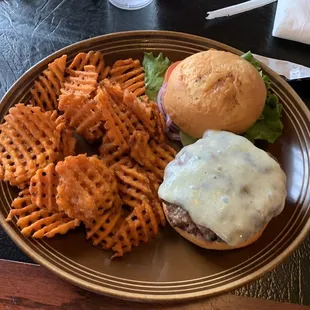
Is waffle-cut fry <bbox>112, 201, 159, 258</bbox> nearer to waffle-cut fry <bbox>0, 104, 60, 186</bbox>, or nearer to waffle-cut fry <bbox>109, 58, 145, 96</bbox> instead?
waffle-cut fry <bbox>0, 104, 60, 186</bbox>

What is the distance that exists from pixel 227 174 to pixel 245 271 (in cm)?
26

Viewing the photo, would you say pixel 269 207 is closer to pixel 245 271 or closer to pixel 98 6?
pixel 245 271

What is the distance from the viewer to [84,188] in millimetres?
1286

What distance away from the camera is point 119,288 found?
1.25 meters

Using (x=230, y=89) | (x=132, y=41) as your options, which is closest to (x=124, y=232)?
(x=230, y=89)

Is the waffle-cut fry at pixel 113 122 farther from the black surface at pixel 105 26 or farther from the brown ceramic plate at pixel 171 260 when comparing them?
the black surface at pixel 105 26

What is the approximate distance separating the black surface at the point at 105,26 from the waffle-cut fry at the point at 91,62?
1.08ft

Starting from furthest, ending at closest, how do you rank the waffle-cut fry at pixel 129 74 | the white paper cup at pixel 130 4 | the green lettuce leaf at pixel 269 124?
the white paper cup at pixel 130 4 < the waffle-cut fry at pixel 129 74 < the green lettuce leaf at pixel 269 124

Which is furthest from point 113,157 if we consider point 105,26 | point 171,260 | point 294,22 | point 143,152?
point 294,22

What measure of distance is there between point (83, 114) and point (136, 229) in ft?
1.24

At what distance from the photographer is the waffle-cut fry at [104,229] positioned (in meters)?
1.31

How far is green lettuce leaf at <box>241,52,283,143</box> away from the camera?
61.9 inches

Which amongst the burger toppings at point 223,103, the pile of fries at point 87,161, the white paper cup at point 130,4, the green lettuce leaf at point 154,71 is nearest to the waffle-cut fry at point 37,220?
the pile of fries at point 87,161

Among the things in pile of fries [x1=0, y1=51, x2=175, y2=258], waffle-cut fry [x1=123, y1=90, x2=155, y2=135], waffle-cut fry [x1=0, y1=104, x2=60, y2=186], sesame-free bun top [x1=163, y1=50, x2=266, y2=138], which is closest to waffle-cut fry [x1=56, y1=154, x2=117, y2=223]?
Result: pile of fries [x1=0, y1=51, x2=175, y2=258]
